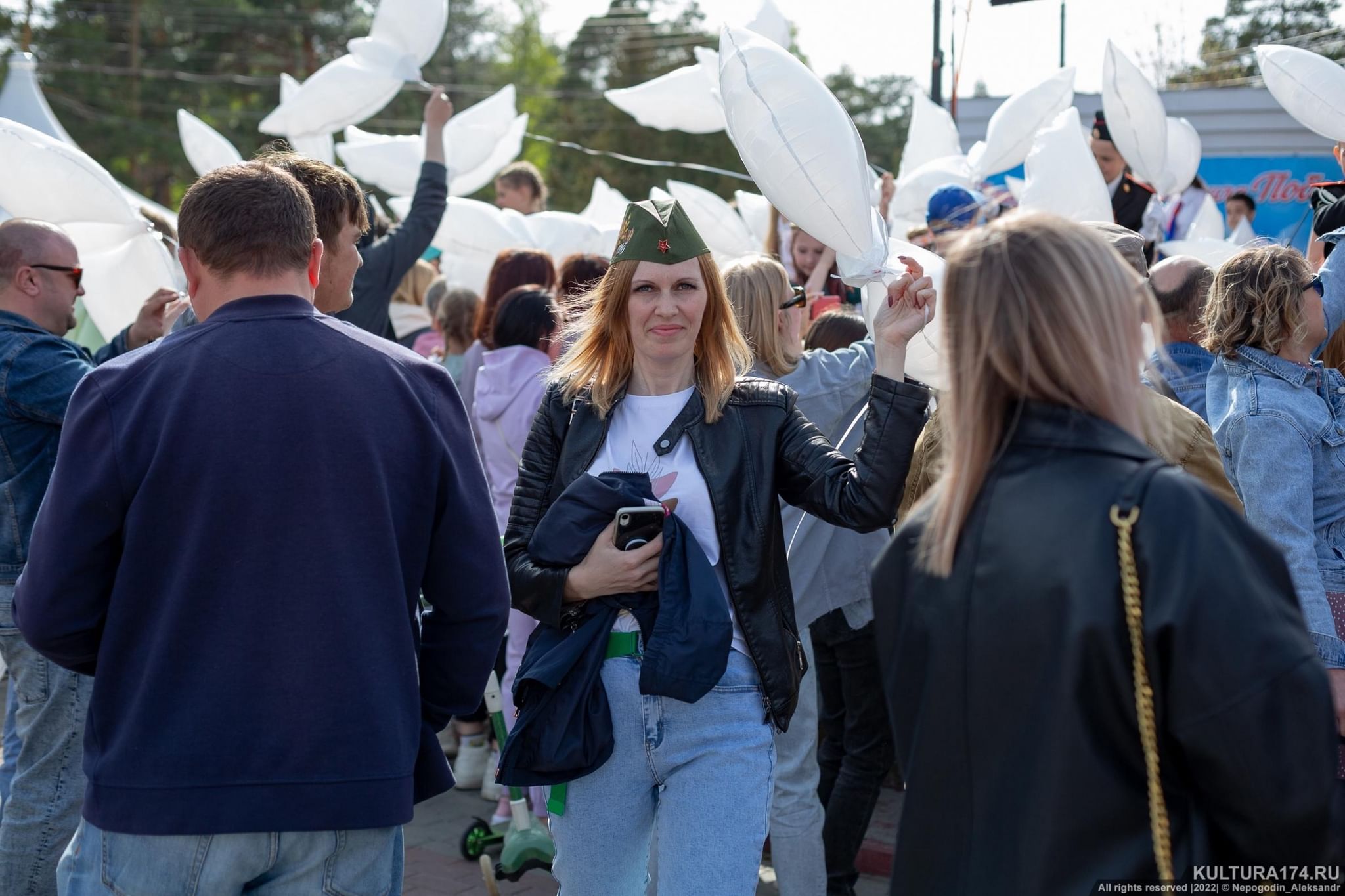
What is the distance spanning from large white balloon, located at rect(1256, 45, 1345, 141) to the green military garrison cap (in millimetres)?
3125

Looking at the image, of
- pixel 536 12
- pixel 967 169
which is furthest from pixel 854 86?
pixel 967 169

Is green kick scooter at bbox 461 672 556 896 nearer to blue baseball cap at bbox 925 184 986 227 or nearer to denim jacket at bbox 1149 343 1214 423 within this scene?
denim jacket at bbox 1149 343 1214 423

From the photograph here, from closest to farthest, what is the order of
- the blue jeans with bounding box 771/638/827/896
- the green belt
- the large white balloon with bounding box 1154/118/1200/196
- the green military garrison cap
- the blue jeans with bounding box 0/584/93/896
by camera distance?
1. the green belt
2. the green military garrison cap
3. the blue jeans with bounding box 0/584/93/896
4. the blue jeans with bounding box 771/638/827/896
5. the large white balloon with bounding box 1154/118/1200/196

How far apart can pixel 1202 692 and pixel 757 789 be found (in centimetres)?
141

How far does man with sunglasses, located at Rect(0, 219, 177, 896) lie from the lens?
3.71 metres

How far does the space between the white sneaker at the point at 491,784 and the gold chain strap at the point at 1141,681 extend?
168 inches

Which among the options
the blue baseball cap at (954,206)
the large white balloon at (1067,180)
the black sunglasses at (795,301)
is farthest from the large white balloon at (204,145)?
the black sunglasses at (795,301)

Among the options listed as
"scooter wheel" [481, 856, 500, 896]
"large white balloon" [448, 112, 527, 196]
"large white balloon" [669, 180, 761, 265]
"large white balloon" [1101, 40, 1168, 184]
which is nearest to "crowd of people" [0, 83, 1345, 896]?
"scooter wheel" [481, 856, 500, 896]

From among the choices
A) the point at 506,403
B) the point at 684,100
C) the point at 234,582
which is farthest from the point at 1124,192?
the point at 234,582

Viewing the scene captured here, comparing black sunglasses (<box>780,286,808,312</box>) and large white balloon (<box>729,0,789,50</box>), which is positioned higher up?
large white balloon (<box>729,0,789,50</box>)

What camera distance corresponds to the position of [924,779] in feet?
6.01

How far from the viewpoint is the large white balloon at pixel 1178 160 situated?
6855 mm

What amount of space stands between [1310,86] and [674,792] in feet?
13.4

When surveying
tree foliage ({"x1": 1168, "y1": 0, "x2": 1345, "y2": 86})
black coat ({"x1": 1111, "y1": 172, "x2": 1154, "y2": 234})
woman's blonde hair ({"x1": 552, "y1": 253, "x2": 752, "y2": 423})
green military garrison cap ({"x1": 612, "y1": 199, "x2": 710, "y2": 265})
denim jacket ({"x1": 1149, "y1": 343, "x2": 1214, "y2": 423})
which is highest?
green military garrison cap ({"x1": 612, "y1": 199, "x2": 710, "y2": 265})
